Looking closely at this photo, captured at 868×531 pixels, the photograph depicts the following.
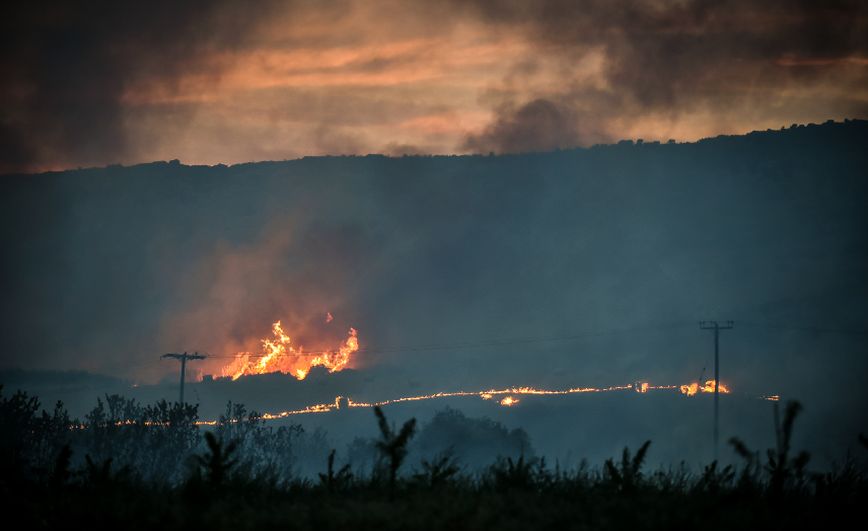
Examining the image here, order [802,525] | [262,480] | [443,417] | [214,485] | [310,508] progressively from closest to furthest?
[802,525] → [310,508] → [214,485] → [262,480] → [443,417]

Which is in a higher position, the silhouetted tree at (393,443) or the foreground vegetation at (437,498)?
the silhouetted tree at (393,443)

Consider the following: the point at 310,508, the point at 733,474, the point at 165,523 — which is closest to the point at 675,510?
the point at 733,474

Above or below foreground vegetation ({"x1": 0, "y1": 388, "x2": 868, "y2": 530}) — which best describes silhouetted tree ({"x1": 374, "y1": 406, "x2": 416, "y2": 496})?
above

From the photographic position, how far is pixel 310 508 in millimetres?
16094

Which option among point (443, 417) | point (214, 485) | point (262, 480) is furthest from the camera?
point (443, 417)

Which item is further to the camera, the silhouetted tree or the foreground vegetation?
the silhouetted tree

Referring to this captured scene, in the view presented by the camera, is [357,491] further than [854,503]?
Yes

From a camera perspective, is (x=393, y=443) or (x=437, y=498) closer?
(x=437, y=498)

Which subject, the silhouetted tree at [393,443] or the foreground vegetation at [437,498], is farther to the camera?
the silhouetted tree at [393,443]

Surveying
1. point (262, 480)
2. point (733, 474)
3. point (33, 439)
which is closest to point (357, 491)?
point (262, 480)

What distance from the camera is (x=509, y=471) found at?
19672mm

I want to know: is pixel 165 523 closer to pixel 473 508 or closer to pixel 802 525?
pixel 473 508

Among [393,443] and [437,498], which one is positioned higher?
[393,443]

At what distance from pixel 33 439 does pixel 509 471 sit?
7767 centimetres
